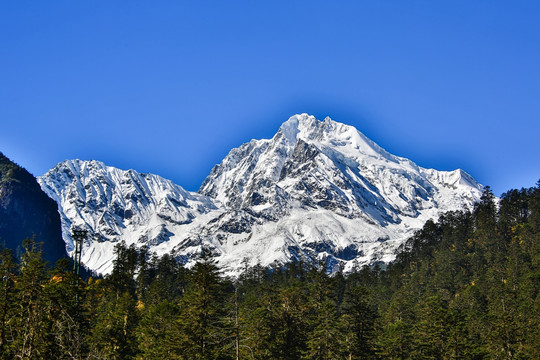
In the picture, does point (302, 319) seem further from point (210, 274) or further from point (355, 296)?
point (210, 274)

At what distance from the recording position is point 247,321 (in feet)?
190

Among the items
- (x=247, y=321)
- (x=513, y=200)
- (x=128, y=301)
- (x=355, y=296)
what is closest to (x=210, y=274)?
(x=247, y=321)

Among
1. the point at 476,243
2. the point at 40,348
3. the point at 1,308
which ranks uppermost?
the point at 476,243

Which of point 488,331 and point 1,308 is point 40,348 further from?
point 488,331

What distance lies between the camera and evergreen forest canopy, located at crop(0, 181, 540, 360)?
148 feet

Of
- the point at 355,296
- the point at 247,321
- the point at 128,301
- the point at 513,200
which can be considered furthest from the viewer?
the point at 513,200

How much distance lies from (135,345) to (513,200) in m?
128

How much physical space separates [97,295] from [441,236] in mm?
118787

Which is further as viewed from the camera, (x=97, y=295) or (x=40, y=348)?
(x=97, y=295)

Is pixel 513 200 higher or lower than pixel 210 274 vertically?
higher

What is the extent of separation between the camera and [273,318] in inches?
2183

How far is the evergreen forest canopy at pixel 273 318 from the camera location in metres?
45.0

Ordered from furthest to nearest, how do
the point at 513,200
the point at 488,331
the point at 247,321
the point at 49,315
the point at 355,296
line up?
the point at 513,200, the point at 488,331, the point at 355,296, the point at 247,321, the point at 49,315

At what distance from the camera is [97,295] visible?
105 metres
